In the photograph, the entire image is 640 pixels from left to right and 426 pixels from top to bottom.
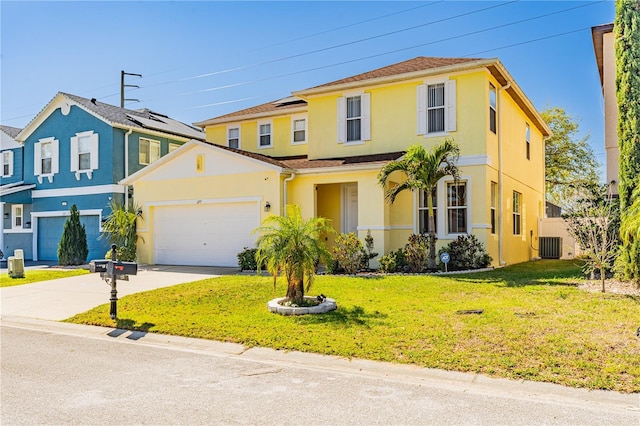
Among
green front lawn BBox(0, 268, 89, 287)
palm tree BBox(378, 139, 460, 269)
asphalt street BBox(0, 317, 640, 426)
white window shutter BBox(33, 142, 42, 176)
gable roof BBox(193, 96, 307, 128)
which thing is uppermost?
gable roof BBox(193, 96, 307, 128)

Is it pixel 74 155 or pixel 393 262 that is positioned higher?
pixel 74 155

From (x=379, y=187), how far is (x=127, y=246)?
9.77 metres

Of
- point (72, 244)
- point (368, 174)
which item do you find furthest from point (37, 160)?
point (368, 174)

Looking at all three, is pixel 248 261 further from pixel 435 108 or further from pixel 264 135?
pixel 264 135

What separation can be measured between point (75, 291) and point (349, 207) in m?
9.35

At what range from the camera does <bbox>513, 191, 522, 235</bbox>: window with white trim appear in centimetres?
1862

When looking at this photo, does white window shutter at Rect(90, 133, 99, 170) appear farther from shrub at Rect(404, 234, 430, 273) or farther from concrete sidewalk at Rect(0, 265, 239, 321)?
shrub at Rect(404, 234, 430, 273)

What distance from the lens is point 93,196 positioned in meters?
22.0

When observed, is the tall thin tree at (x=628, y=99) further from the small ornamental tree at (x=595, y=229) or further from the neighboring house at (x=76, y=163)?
the neighboring house at (x=76, y=163)

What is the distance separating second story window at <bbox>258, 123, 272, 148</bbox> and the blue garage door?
8180mm

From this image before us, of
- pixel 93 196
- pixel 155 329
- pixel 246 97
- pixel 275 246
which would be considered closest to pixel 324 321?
pixel 275 246

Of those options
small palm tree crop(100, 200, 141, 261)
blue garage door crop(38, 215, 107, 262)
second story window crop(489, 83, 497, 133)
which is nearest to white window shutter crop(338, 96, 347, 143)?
second story window crop(489, 83, 497, 133)

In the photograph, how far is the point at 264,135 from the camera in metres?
21.6

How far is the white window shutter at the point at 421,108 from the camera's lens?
15961 mm
